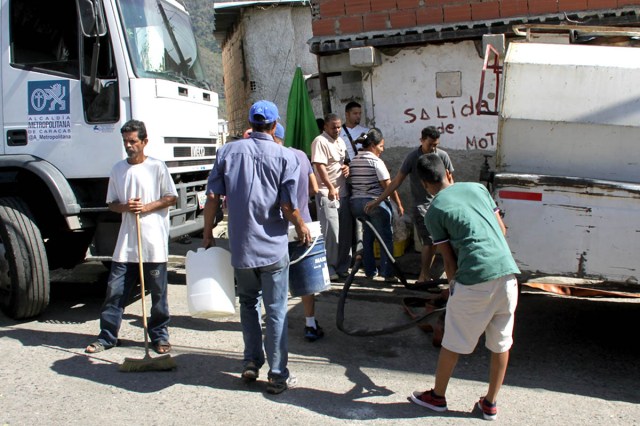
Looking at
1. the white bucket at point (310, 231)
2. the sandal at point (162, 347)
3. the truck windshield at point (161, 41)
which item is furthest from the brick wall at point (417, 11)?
the sandal at point (162, 347)

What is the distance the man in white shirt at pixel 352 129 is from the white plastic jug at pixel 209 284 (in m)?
3.41

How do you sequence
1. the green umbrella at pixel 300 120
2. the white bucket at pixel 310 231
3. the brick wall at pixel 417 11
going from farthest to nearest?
the green umbrella at pixel 300 120 < the brick wall at pixel 417 11 < the white bucket at pixel 310 231

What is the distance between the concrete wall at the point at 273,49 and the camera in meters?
12.5

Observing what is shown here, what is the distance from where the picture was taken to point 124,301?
4.84 metres

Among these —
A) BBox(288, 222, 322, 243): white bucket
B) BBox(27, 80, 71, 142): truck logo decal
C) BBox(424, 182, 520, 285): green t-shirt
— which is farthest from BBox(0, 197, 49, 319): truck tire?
BBox(424, 182, 520, 285): green t-shirt

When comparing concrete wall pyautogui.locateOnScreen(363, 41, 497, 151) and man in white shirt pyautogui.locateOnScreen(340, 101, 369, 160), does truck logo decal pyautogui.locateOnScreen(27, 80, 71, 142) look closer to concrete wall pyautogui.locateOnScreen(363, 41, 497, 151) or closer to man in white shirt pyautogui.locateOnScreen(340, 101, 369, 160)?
man in white shirt pyautogui.locateOnScreen(340, 101, 369, 160)

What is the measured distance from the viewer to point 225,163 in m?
4.00

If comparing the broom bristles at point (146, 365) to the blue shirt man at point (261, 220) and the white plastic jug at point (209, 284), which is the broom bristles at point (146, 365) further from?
the blue shirt man at point (261, 220)

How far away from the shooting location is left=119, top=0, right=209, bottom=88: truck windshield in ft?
18.0

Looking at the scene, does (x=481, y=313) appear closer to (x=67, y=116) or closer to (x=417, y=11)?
(x=67, y=116)

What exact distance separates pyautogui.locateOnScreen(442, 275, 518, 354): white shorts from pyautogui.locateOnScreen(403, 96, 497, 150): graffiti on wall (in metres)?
4.52

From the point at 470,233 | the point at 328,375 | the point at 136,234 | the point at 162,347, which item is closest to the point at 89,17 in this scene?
the point at 136,234

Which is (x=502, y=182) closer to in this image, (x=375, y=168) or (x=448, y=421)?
(x=448, y=421)

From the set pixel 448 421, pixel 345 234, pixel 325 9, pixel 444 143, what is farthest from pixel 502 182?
pixel 325 9
